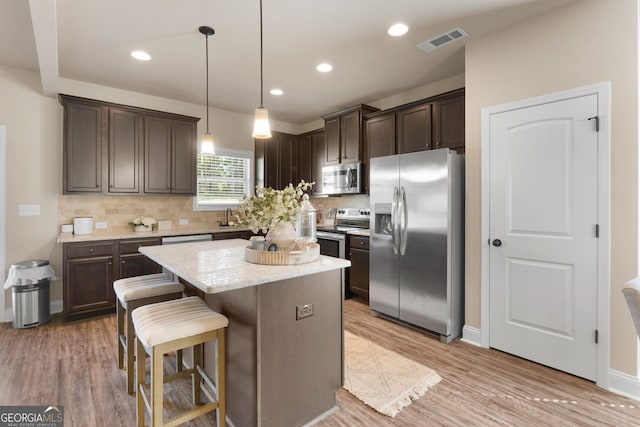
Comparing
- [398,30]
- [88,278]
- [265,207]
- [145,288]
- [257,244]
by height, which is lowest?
[88,278]

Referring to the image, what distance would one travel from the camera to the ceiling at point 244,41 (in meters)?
2.51

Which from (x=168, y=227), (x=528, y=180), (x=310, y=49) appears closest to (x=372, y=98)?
(x=310, y=49)

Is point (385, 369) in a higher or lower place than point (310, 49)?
lower

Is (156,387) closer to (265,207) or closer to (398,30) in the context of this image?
(265,207)

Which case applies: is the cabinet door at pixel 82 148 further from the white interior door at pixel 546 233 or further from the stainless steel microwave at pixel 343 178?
the white interior door at pixel 546 233

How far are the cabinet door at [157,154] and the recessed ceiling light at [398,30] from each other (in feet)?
10.2

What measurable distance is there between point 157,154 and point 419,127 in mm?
3382

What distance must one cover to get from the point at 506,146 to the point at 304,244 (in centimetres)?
201

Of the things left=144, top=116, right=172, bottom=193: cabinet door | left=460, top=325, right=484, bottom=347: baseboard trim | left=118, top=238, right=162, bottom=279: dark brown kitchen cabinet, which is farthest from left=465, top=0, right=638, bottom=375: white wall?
left=118, top=238, right=162, bottom=279: dark brown kitchen cabinet

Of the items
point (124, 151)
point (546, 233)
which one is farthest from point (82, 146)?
point (546, 233)

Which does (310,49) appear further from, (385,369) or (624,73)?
(385,369)

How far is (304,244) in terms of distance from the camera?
2078 mm

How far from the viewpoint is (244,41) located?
119 inches

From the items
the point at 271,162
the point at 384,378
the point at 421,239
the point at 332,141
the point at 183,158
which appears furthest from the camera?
the point at 271,162
